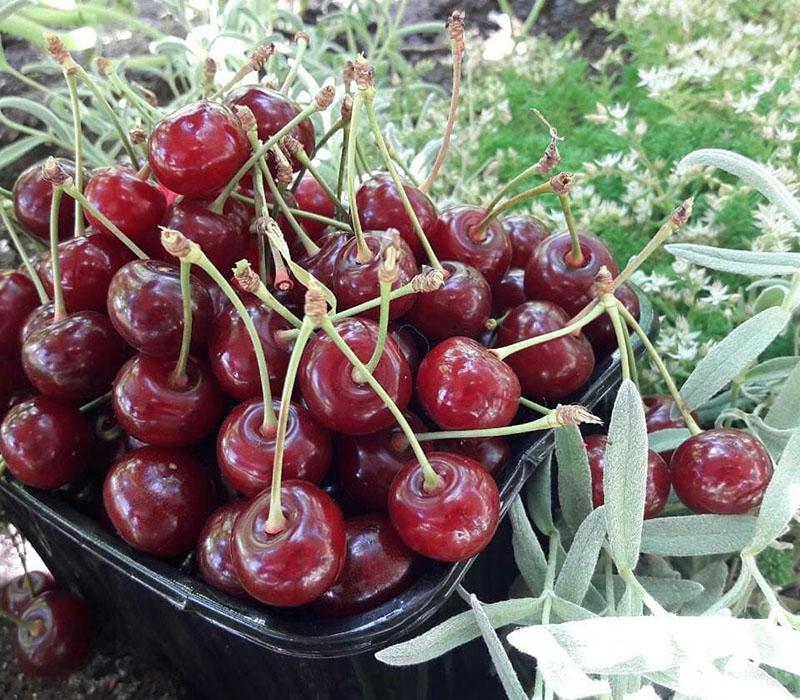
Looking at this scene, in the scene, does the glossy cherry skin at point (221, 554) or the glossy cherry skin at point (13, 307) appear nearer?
the glossy cherry skin at point (221, 554)

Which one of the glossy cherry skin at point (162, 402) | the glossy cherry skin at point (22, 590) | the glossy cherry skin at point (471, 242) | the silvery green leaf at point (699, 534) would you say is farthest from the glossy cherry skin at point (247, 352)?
the glossy cherry skin at point (22, 590)

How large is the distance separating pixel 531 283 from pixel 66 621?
0.44m

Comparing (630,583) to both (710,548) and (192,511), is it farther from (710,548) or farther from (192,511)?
(192,511)

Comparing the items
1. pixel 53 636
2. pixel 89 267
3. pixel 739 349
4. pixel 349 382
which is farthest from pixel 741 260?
pixel 53 636

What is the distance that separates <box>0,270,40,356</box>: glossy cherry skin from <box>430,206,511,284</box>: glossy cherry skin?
26cm

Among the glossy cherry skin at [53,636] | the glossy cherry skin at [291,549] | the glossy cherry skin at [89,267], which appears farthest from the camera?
the glossy cherry skin at [53,636]

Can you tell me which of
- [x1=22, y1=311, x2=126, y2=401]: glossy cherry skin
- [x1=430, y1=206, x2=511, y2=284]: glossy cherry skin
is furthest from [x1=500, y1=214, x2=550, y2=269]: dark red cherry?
[x1=22, y1=311, x2=126, y2=401]: glossy cherry skin

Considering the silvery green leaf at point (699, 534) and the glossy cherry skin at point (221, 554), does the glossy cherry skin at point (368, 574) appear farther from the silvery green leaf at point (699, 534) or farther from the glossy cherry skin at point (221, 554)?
the silvery green leaf at point (699, 534)

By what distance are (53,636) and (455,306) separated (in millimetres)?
414

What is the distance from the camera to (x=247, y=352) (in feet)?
1.36

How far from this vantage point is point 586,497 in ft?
1.57

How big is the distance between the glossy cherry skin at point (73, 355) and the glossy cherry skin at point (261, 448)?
0.33 ft

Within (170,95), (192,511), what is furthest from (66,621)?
(170,95)

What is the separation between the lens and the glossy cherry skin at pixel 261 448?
1.28ft
